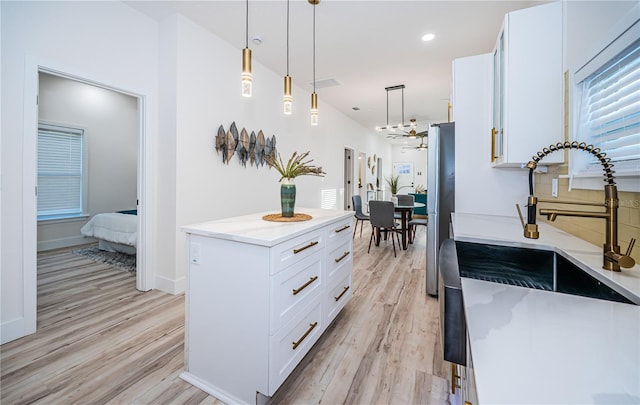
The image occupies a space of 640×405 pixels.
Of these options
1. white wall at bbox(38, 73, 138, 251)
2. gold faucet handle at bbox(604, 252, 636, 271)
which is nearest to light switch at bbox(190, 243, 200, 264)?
gold faucet handle at bbox(604, 252, 636, 271)

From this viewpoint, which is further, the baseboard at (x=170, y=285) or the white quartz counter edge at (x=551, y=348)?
the baseboard at (x=170, y=285)

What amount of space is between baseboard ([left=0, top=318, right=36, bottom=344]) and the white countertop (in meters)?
2.99

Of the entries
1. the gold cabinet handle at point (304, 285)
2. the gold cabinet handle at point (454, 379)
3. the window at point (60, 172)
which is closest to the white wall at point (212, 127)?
the gold cabinet handle at point (304, 285)

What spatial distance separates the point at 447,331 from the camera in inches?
31.8

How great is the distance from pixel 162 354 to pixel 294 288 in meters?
1.12

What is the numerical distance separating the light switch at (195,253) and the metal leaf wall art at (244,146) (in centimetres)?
190

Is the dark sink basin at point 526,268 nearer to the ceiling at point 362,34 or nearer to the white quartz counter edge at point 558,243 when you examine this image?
the white quartz counter edge at point 558,243

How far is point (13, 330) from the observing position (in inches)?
78.3

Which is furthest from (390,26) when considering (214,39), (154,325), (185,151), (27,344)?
(27,344)

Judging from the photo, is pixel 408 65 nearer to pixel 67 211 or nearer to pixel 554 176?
pixel 554 176

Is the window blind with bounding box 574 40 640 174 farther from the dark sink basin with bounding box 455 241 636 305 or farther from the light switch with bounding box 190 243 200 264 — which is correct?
the light switch with bounding box 190 243 200 264

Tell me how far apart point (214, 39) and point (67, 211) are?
396 centimetres

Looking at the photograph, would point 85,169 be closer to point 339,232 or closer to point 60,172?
point 60,172

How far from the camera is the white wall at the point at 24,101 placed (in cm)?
196
